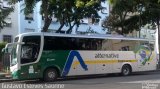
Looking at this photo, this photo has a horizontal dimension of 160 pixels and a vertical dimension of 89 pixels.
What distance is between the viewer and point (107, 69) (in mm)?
27047

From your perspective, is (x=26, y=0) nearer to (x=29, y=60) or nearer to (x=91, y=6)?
(x=91, y=6)

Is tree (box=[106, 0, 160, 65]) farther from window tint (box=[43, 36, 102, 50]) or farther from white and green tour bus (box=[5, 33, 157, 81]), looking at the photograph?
window tint (box=[43, 36, 102, 50])

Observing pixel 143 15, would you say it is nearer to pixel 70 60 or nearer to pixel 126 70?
pixel 126 70

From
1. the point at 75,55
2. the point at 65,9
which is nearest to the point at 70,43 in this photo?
the point at 75,55

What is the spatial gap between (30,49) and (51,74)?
2.18m

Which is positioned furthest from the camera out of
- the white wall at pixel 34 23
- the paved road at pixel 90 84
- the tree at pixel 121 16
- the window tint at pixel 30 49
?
the white wall at pixel 34 23

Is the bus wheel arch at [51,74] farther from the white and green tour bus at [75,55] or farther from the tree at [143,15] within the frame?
the tree at [143,15]

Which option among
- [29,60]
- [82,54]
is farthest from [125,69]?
[29,60]

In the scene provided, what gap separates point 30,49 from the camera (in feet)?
74.8

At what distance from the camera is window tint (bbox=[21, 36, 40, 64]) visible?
22.5 metres

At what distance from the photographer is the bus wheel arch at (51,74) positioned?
77.1 feet

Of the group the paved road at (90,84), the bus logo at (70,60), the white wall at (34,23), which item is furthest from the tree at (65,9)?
the white wall at (34,23)

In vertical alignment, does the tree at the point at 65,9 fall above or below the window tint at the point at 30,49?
above

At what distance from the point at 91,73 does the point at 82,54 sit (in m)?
1.62
